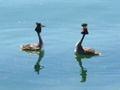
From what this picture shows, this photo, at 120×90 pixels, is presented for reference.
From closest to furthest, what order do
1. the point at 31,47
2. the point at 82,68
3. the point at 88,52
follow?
the point at 82,68, the point at 88,52, the point at 31,47

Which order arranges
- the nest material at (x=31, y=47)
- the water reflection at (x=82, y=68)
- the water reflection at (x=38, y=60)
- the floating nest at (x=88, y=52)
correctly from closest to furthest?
the water reflection at (x=82, y=68) < the water reflection at (x=38, y=60) < the floating nest at (x=88, y=52) < the nest material at (x=31, y=47)

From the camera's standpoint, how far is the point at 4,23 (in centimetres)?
2580

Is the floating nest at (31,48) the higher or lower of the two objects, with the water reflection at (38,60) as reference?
higher

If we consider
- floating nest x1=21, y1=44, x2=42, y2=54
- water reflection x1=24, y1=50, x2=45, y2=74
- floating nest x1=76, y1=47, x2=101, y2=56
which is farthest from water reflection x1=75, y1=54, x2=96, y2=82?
floating nest x1=21, y1=44, x2=42, y2=54

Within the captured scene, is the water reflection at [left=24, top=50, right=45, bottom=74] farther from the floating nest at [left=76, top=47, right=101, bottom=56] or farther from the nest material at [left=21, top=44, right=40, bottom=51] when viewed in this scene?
the floating nest at [left=76, top=47, right=101, bottom=56]

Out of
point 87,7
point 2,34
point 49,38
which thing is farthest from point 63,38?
point 87,7

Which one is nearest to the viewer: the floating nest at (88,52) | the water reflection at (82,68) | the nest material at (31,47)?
the water reflection at (82,68)

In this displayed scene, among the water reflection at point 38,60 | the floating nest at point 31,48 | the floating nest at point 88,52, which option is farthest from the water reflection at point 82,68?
the floating nest at point 31,48

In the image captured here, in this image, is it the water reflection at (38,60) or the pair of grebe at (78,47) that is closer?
the water reflection at (38,60)

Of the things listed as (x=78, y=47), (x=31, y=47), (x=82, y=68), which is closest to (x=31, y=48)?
(x=31, y=47)

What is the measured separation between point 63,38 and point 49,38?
0.46m

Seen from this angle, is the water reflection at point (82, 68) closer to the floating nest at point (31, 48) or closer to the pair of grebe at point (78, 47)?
the pair of grebe at point (78, 47)

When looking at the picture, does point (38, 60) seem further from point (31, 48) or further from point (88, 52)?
point (88, 52)

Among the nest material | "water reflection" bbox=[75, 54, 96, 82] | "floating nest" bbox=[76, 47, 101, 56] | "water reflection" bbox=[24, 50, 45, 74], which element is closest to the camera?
"water reflection" bbox=[75, 54, 96, 82]
